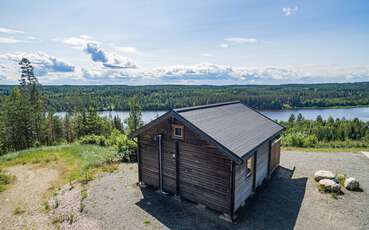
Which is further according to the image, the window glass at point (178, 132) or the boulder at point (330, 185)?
the boulder at point (330, 185)

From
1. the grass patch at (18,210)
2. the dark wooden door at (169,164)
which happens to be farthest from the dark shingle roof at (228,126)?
the grass patch at (18,210)

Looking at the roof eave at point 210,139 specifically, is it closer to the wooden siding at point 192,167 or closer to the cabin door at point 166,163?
the wooden siding at point 192,167

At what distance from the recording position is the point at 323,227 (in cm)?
621

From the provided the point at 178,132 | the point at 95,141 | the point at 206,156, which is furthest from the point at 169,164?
the point at 95,141

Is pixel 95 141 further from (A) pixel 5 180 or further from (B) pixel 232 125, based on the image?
(B) pixel 232 125

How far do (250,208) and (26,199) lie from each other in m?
8.66

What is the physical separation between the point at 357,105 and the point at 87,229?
364 ft

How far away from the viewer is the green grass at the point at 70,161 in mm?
10516

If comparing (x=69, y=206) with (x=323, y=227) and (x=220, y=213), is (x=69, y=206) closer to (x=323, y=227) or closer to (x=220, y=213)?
(x=220, y=213)

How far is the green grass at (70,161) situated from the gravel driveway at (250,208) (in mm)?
1525

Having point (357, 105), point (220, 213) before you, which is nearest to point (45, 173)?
point (220, 213)

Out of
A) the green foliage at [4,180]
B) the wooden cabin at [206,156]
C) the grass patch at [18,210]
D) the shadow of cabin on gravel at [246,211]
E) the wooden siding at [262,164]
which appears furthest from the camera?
the green foliage at [4,180]

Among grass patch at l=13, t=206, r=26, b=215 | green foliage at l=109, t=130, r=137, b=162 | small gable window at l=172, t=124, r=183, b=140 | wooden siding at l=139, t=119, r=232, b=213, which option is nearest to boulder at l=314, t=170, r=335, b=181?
wooden siding at l=139, t=119, r=232, b=213

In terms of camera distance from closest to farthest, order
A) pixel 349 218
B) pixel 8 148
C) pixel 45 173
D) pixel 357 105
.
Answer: pixel 349 218 < pixel 45 173 < pixel 8 148 < pixel 357 105
